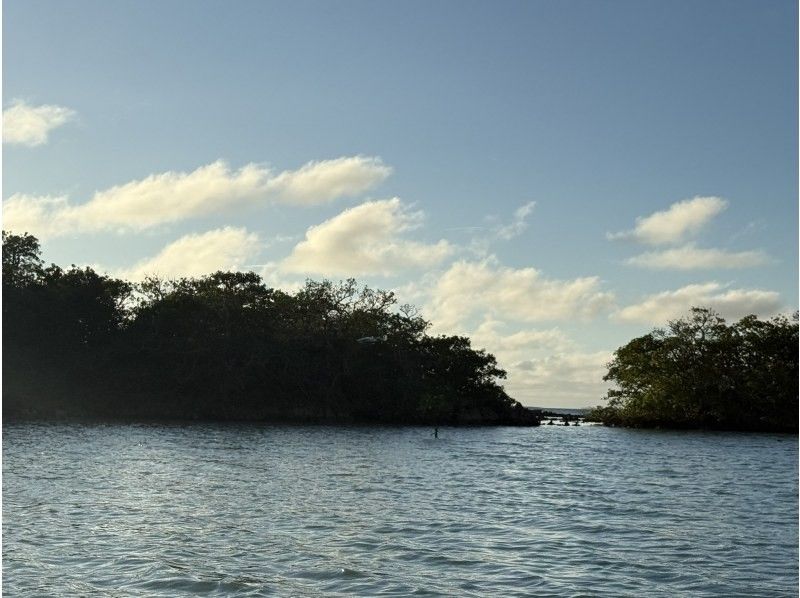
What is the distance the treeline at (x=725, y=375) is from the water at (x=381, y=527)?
2524 inches

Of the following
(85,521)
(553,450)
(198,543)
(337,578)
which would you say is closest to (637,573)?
(337,578)

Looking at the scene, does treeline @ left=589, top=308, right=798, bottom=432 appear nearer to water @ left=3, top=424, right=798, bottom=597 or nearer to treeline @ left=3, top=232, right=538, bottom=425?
treeline @ left=3, top=232, right=538, bottom=425

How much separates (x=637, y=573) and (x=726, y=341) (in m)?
103

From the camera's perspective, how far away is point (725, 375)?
11694 centimetres

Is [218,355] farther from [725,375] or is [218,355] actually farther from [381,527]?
[381,527]

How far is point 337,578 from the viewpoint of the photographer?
18.8 m

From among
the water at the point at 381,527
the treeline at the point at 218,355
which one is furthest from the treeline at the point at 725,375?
the water at the point at 381,527

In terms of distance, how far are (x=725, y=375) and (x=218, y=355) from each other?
2622 inches

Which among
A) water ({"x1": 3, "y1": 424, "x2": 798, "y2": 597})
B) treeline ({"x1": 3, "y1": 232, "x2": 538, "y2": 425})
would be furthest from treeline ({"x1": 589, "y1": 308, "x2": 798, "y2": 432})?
water ({"x1": 3, "y1": 424, "x2": 798, "y2": 597})

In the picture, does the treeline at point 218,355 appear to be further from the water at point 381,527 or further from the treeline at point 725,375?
the water at point 381,527

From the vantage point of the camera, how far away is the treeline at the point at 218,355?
353 feet

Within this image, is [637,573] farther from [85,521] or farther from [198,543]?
[85,521]

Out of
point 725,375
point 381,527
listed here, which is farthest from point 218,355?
point 381,527

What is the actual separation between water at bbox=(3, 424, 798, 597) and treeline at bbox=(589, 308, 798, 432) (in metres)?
64.1
